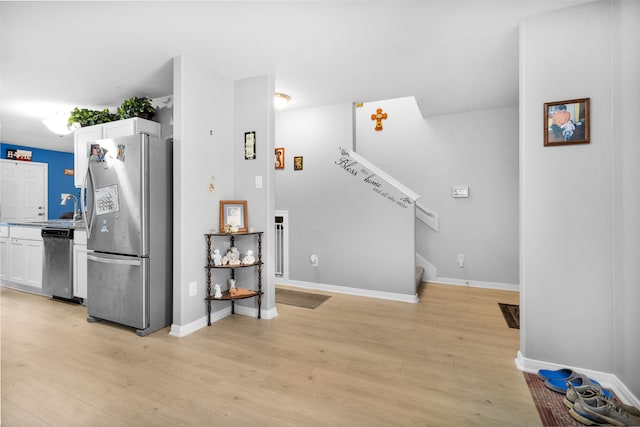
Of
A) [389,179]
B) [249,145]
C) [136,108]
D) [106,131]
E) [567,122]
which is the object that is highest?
[136,108]

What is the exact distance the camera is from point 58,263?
358 centimetres

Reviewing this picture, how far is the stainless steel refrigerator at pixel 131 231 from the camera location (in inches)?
103

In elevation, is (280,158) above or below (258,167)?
above

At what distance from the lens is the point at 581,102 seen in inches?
76.8

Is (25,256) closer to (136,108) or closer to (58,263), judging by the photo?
(58,263)

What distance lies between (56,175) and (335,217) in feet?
23.5

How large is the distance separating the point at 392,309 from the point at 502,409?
1.71 meters

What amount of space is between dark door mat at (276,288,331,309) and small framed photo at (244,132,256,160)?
1741mm

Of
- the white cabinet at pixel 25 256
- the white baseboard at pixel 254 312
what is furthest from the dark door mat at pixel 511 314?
the white cabinet at pixel 25 256

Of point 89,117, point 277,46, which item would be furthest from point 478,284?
point 89,117

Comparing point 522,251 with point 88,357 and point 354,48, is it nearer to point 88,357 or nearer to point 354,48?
point 354,48

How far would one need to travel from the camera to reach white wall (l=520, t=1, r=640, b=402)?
1.78 m

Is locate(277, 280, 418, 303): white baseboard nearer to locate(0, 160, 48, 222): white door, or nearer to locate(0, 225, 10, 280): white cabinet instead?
locate(0, 225, 10, 280): white cabinet

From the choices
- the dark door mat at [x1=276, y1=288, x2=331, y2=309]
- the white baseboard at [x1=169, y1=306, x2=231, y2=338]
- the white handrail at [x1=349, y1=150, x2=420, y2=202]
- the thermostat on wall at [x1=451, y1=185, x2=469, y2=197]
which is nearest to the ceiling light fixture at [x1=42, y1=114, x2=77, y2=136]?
the white baseboard at [x1=169, y1=306, x2=231, y2=338]
